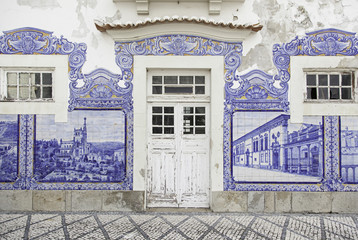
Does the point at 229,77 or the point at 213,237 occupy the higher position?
the point at 229,77

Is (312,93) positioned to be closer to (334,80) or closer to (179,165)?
(334,80)

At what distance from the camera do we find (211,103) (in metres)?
Answer: 5.29

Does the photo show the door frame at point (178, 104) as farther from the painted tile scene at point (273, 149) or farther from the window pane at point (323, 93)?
the window pane at point (323, 93)

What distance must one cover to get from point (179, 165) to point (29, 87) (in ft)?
10.1

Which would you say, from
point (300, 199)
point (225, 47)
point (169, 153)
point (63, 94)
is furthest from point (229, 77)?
point (63, 94)

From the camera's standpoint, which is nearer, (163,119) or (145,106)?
(145,106)

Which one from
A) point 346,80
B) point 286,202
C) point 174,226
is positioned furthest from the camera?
point 346,80

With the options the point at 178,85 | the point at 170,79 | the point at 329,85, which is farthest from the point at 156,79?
the point at 329,85

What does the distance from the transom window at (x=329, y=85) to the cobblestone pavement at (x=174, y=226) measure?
2086 millimetres

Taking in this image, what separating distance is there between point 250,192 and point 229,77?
2069 millimetres

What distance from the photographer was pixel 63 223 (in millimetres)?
4684

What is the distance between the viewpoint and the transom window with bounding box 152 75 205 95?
17.9 feet

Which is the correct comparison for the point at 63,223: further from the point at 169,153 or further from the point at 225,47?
the point at 225,47

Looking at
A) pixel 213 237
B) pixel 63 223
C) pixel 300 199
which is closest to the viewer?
pixel 213 237
